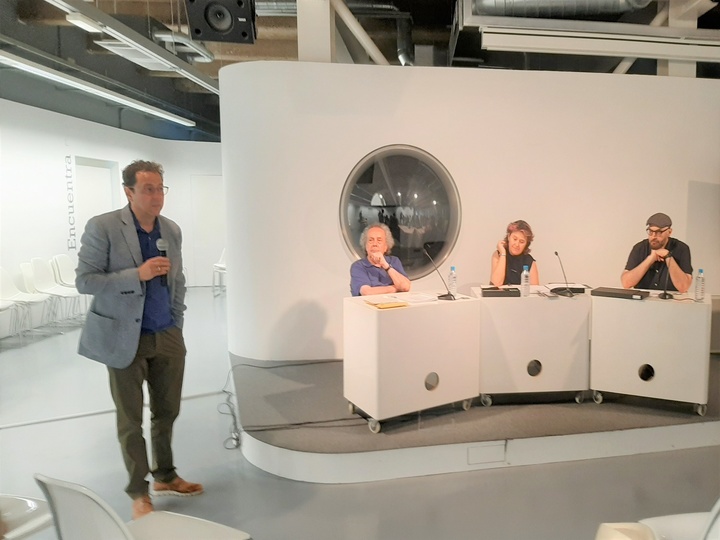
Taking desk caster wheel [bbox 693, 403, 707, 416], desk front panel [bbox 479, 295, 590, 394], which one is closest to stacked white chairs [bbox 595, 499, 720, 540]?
desk front panel [bbox 479, 295, 590, 394]

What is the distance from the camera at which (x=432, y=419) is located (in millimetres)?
3027

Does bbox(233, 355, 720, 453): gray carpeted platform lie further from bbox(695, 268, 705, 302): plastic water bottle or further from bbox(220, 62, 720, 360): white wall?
bbox(220, 62, 720, 360): white wall

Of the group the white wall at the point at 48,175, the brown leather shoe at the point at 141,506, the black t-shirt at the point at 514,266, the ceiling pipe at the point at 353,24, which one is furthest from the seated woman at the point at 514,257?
the white wall at the point at 48,175

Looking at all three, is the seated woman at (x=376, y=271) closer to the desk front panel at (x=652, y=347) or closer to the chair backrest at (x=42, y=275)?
the desk front panel at (x=652, y=347)

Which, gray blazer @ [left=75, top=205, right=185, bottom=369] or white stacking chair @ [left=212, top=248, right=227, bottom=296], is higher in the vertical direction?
gray blazer @ [left=75, top=205, right=185, bottom=369]

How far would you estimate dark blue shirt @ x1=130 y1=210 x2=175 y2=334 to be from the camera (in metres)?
2.33

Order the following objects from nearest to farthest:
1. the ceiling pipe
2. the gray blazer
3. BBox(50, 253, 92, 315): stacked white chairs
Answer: the gray blazer, the ceiling pipe, BBox(50, 253, 92, 315): stacked white chairs

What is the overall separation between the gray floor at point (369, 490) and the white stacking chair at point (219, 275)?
378 cm

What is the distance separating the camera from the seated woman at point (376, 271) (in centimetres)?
317

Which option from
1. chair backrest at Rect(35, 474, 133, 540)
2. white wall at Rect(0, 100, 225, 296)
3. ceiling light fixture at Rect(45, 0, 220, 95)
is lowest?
chair backrest at Rect(35, 474, 133, 540)

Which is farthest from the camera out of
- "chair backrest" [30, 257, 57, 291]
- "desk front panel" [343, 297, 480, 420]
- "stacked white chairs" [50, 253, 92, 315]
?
"stacked white chairs" [50, 253, 92, 315]

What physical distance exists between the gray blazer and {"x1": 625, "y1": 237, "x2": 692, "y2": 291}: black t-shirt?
3.20 m

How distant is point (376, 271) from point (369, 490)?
1.32 m

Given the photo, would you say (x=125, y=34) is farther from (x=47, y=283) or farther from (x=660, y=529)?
(x=660, y=529)
